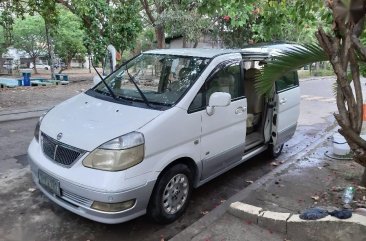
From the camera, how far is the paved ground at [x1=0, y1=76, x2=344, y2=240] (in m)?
3.58

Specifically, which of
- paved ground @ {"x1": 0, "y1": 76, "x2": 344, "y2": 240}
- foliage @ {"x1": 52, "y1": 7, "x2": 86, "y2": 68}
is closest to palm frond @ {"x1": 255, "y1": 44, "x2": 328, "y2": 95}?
paved ground @ {"x1": 0, "y1": 76, "x2": 344, "y2": 240}

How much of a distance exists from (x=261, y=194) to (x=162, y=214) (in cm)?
144

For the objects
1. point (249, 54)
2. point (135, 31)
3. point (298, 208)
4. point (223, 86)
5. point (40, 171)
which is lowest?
point (298, 208)

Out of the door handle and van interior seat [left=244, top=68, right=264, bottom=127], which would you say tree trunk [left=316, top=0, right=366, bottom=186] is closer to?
the door handle

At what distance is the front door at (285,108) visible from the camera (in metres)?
5.52

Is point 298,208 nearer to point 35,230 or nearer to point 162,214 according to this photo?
point 162,214

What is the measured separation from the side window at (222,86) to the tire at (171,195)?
27.2 inches

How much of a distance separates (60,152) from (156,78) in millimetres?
1503

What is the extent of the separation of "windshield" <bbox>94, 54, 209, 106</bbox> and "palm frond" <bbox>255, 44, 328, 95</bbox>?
2.89 ft

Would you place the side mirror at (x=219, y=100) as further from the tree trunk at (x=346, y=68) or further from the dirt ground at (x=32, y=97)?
the dirt ground at (x=32, y=97)

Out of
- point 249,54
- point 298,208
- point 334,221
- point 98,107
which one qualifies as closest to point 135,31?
point 249,54

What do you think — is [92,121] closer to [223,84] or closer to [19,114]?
[223,84]

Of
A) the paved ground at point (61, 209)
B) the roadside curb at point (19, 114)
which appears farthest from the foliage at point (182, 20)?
the paved ground at point (61, 209)

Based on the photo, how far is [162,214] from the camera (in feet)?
12.0
